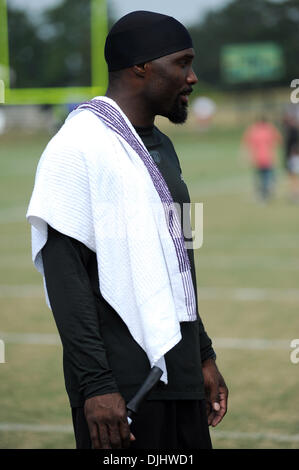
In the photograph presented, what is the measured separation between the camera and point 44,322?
8.75 m

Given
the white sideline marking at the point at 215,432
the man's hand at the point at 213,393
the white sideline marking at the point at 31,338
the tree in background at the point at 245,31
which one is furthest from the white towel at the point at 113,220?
the tree in background at the point at 245,31

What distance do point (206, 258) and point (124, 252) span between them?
971 centimetres

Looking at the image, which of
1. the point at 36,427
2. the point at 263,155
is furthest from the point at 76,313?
the point at 263,155

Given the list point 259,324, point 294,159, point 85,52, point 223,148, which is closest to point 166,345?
point 259,324

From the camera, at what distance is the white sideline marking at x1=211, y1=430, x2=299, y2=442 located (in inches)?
213

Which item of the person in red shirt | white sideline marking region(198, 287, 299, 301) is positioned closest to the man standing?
white sideline marking region(198, 287, 299, 301)

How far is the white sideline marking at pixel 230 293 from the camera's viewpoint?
9773mm

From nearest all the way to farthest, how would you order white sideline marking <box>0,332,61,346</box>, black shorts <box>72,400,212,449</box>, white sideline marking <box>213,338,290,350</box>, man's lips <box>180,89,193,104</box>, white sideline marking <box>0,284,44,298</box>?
1. black shorts <box>72,400,212,449</box>
2. man's lips <box>180,89,193,104</box>
3. white sideline marking <box>213,338,290,350</box>
4. white sideline marking <box>0,332,61,346</box>
5. white sideline marking <box>0,284,44,298</box>

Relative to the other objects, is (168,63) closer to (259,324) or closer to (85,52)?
(259,324)

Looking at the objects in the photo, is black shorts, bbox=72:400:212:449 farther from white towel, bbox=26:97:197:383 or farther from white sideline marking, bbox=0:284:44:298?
white sideline marking, bbox=0:284:44:298

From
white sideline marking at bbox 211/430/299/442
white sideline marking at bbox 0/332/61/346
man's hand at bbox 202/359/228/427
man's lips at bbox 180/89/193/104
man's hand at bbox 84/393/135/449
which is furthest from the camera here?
white sideline marking at bbox 0/332/61/346

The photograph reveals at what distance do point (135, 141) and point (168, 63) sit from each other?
0.28 m

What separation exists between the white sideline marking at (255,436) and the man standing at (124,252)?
2.43 m

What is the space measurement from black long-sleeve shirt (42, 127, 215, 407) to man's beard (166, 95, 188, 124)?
82 millimetres
